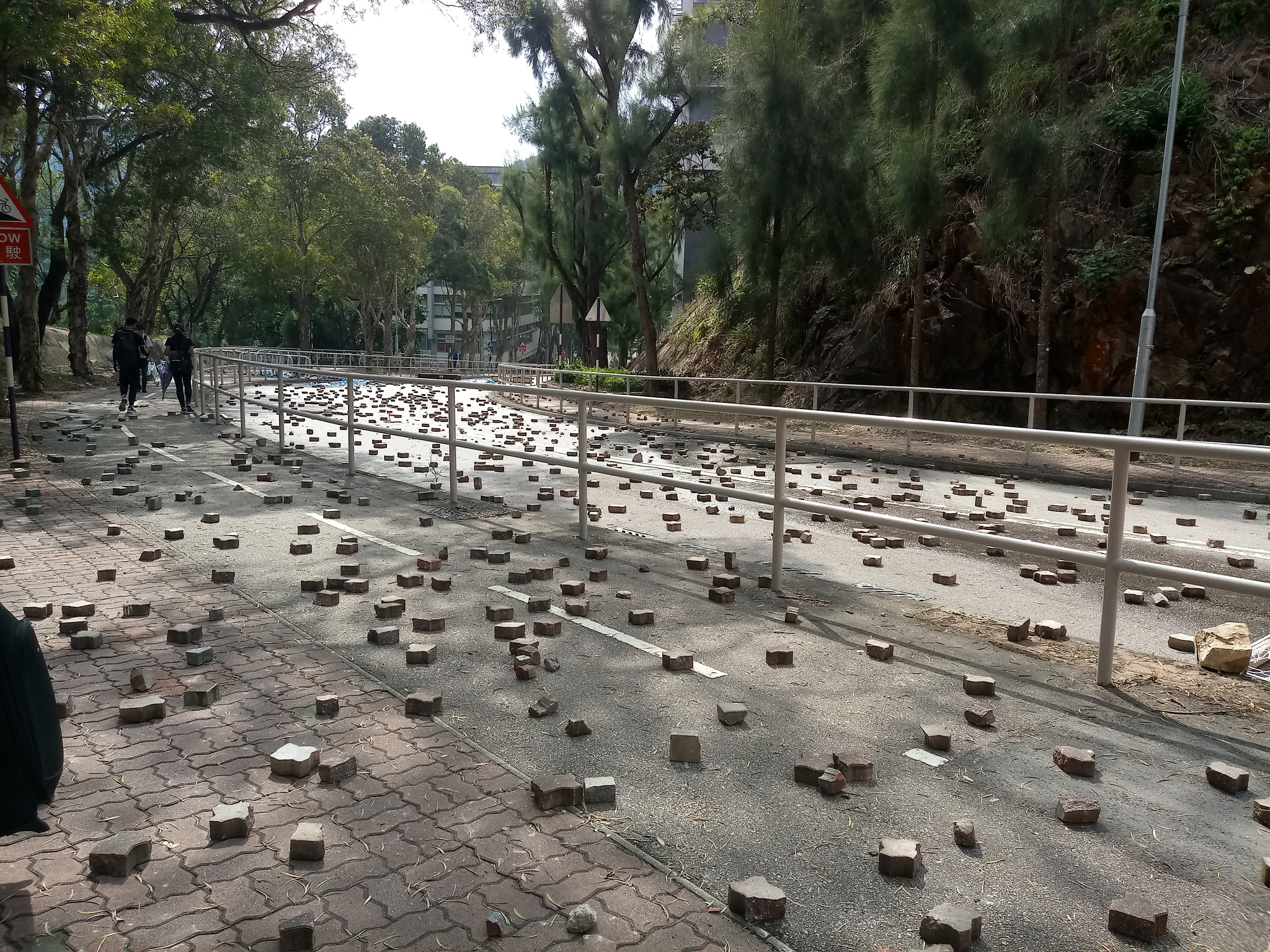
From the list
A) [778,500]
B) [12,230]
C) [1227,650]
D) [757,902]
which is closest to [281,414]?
[12,230]


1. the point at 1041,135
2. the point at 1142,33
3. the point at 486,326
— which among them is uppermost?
the point at 1142,33

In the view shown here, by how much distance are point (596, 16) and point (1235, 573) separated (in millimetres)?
25059

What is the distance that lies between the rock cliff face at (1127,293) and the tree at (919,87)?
2626 millimetres

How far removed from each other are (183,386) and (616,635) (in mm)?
20198

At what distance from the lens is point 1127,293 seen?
21.1 meters

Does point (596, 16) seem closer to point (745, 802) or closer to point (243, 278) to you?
point (745, 802)

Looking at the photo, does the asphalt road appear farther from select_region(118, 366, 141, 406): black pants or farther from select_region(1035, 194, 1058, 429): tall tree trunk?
select_region(118, 366, 141, 406): black pants

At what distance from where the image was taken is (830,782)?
3.63 m

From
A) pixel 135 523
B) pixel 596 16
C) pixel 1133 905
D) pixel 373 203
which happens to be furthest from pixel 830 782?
pixel 373 203

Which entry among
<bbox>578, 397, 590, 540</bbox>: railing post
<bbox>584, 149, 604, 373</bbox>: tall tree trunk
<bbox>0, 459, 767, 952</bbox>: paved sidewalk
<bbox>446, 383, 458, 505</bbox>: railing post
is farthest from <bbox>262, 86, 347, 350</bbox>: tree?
<bbox>0, 459, 767, 952</bbox>: paved sidewalk

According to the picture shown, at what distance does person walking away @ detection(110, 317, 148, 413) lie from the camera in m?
21.6

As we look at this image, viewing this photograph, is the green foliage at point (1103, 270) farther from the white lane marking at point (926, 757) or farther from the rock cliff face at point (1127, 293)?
the white lane marking at point (926, 757)

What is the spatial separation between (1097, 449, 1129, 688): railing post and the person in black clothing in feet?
70.5

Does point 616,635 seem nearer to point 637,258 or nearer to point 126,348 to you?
point 126,348
